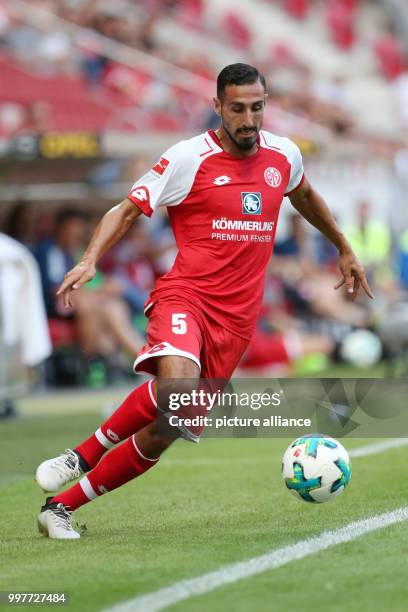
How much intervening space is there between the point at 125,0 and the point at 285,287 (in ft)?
25.6

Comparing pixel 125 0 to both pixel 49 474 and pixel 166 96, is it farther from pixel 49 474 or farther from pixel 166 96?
pixel 49 474

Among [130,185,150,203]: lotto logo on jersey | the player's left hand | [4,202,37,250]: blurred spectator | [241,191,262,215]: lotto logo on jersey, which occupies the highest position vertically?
[130,185,150,203]: lotto logo on jersey

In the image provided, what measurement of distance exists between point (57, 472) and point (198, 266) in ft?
3.80

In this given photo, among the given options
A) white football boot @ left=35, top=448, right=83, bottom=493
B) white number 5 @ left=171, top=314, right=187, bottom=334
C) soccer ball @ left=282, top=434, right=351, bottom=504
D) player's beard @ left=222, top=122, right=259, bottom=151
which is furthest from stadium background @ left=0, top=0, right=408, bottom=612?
player's beard @ left=222, top=122, right=259, bottom=151

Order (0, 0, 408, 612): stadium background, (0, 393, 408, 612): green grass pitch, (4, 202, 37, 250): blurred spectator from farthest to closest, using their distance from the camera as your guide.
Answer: (4, 202, 37, 250): blurred spectator < (0, 0, 408, 612): stadium background < (0, 393, 408, 612): green grass pitch

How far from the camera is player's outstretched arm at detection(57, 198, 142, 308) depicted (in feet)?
18.6

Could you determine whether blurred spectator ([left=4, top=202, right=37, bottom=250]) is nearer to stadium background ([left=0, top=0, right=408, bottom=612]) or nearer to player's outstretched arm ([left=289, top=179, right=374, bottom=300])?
stadium background ([left=0, top=0, right=408, bottom=612])

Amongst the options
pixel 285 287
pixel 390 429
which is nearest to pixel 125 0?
pixel 285 287

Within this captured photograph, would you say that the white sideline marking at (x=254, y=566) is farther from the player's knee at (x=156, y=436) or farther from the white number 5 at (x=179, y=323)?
the white number 5 at (x=179, y=323)

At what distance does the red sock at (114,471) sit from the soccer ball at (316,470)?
0.67m

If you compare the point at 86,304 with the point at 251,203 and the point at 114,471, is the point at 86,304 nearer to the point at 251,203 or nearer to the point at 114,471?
the point at 251,203

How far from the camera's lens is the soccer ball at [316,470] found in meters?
6.20

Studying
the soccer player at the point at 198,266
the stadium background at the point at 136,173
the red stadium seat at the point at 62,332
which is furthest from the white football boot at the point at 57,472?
the red stadium seat at the point at 62,332

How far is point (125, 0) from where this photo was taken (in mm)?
23469
